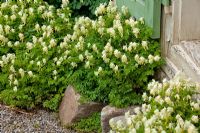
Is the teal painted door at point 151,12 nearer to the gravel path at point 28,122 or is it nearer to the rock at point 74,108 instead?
the rock at point 74,108

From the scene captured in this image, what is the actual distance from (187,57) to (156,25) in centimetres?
51

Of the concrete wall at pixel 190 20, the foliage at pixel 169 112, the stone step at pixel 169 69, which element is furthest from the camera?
the stone step at pixel 169 69

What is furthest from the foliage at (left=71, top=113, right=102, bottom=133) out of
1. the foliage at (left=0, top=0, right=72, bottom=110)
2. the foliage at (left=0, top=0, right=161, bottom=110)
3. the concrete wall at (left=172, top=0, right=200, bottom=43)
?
the concrete wall at (left=172, top=0, right=200, bottom=43)

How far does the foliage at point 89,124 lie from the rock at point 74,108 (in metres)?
0.04

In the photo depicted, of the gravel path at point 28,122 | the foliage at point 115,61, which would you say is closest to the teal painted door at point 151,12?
the foliage at point 115,61

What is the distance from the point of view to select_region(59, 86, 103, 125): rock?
15.7ft

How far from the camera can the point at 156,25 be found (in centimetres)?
480

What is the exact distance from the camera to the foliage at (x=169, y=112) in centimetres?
372

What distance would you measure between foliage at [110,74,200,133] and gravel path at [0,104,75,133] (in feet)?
2.87

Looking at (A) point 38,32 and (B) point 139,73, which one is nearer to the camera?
(B) point 139,73

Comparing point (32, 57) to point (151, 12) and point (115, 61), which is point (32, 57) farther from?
point (151, 12)

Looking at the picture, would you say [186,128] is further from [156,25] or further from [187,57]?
[156,25]

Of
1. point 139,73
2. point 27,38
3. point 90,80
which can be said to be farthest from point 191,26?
point 27,38

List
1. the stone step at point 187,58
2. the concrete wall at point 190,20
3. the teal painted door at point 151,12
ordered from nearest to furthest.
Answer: the stone step at point 187,58 → the concrete wall at point 190,20 → the teal painted door at point 151,12
